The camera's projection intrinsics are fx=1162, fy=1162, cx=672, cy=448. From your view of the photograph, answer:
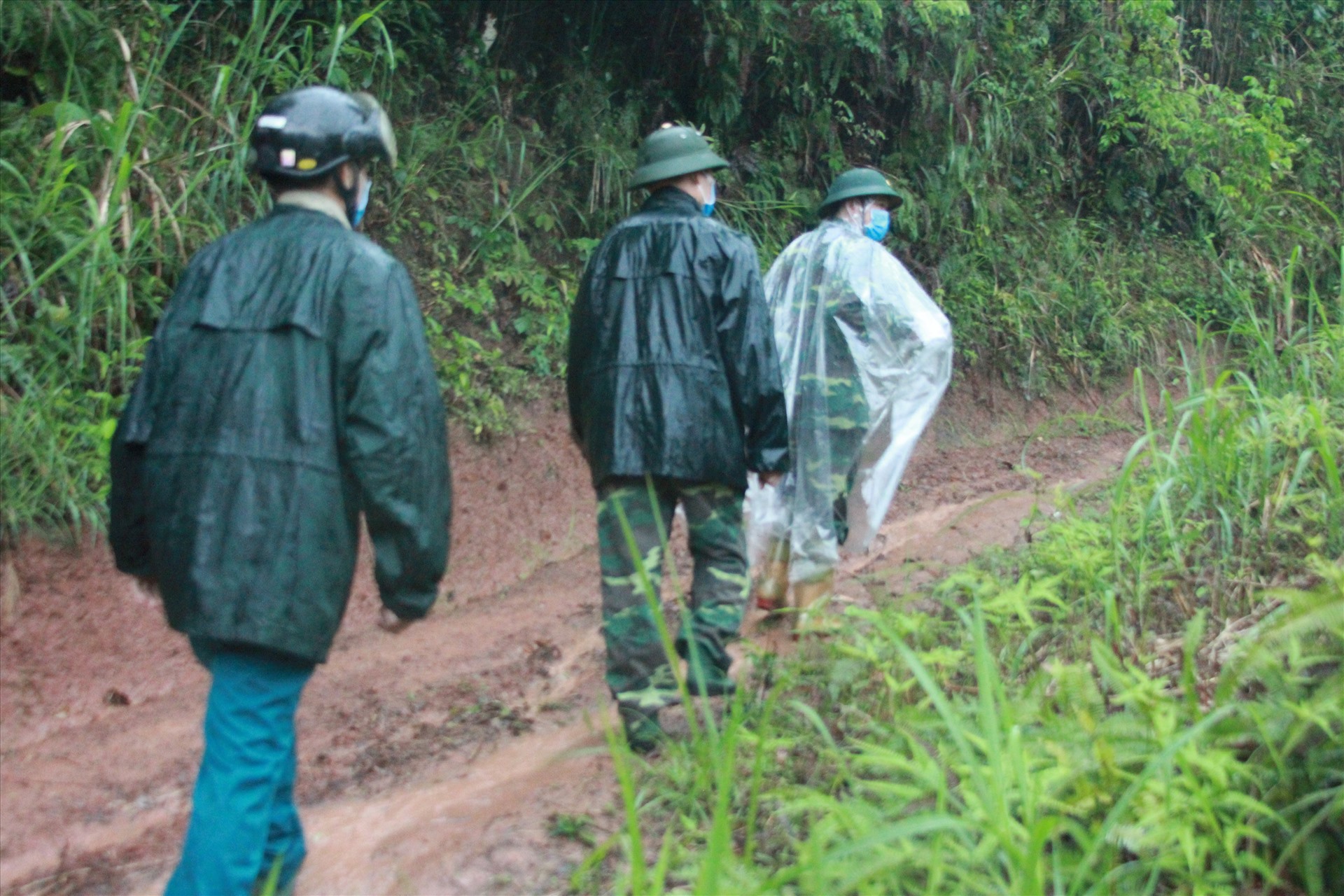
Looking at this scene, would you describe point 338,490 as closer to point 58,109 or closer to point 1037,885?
point 1037,885

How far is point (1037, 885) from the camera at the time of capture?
203 centimetres

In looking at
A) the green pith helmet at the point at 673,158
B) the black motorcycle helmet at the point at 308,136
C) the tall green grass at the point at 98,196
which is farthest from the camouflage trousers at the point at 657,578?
the tall green grass at the point at 98,196

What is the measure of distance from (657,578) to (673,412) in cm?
53

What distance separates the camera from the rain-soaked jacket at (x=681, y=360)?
354cm

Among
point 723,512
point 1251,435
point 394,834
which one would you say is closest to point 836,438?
point 723,512

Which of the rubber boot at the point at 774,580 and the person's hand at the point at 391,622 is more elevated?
the person's hand at the point at 391,622

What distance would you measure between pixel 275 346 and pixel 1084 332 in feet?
30.0

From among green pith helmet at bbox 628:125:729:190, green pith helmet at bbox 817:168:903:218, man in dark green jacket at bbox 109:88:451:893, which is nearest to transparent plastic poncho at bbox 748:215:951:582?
green pith helmet at bbox 817:168:903:218

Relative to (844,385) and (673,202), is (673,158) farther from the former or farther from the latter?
(844,385)

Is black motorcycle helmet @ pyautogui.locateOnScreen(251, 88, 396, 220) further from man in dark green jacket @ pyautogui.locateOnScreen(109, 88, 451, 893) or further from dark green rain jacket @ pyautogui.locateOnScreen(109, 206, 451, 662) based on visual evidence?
dark green rain jacket @ pyautogui.locateOnScreen(109, 206, 451, 662)

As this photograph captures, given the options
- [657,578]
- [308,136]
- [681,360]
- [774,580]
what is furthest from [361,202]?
[774,580]

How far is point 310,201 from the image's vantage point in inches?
105

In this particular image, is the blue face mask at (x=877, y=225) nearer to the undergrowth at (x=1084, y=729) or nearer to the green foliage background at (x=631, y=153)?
the undergrowth at (x=1084, y=729)

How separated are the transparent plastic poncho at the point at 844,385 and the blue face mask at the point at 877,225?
283 millimetres
